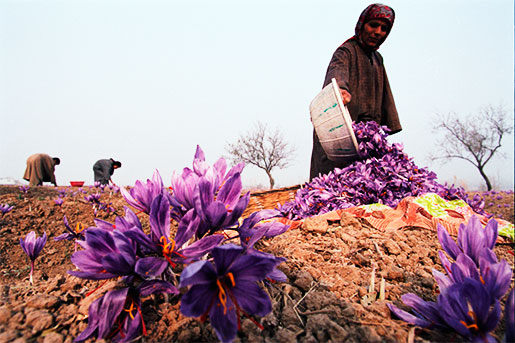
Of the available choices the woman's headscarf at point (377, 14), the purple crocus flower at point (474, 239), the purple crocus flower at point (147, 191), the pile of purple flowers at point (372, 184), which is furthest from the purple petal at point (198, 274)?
the woman's headscarf at point (377, 14)

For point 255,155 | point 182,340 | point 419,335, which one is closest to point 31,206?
point 182,340

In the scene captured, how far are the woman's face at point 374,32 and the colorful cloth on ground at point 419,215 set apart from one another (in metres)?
3.15

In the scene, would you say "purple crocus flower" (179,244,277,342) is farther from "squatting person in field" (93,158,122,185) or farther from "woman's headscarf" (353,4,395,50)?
"squatting person in field" (93,158,122,185)

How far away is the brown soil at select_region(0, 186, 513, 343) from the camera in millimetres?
762

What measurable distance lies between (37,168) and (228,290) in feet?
53.4

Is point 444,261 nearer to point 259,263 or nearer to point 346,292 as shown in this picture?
point 346,292

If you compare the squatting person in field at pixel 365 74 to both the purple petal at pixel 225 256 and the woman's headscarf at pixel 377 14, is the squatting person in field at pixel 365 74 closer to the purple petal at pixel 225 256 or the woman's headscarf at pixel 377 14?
the woman's headscarf at pixel 377 14

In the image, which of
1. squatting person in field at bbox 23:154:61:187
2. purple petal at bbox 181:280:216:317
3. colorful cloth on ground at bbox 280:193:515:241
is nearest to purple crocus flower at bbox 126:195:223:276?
purple petal at bbox 181:280:216:317

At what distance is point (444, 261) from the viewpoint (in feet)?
2.71

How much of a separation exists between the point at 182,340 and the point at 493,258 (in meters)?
0.86

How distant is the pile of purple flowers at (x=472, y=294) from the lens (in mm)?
665

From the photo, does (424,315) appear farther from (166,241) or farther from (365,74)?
(365,74)

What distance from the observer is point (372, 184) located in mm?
2791

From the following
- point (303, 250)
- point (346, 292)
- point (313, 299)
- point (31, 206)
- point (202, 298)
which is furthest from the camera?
point (31, 206)
